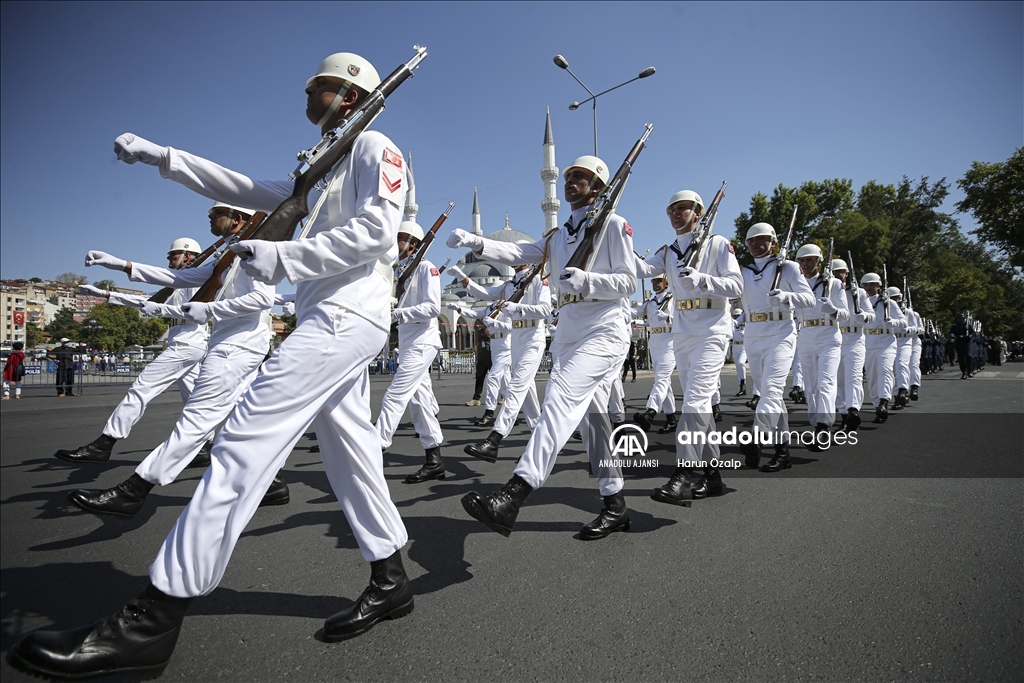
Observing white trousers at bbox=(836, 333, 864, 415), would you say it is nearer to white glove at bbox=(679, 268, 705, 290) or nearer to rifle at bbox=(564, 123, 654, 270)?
white glove at bbox=(679, 268, 705, 290)

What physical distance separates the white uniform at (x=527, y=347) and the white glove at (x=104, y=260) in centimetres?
329

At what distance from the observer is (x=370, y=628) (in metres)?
2.38

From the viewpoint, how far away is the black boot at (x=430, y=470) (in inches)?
202

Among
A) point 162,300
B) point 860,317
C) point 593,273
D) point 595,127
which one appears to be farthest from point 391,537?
point 595,127

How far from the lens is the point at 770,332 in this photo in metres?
5.97

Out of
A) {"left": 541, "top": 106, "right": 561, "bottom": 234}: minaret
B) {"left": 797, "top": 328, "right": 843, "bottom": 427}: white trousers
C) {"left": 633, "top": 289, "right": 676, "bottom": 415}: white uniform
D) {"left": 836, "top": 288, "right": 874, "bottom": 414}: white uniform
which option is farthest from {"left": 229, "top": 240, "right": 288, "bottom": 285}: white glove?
{"left": 541, "top": 106, "right": 561, "bottom": 234}: minaret

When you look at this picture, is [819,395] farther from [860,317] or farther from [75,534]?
[75,534]

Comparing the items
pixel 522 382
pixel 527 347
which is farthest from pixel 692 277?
pixel 527 347

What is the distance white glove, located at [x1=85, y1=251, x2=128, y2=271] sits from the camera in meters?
4.22

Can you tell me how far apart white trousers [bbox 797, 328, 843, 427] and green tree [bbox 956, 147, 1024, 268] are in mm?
18917

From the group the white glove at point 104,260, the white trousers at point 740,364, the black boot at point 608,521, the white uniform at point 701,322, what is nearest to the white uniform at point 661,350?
the white uniform at point 701,322

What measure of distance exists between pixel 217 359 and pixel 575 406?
2843 mm

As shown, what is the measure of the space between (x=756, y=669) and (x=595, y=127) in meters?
20.0

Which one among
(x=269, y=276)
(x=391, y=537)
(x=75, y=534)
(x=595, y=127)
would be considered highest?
(x=595, y=127)
